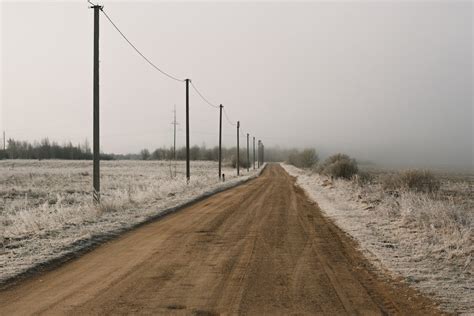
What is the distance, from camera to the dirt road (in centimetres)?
645

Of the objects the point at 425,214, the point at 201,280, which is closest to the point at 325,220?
the point at 425,214

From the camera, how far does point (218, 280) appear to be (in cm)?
782

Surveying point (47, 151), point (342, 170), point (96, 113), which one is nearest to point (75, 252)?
point (96, 113)

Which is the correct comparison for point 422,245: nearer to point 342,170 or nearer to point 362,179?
point 362,179

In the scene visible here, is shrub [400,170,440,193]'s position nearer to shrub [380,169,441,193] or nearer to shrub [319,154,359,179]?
shrub [380,169,441,193]

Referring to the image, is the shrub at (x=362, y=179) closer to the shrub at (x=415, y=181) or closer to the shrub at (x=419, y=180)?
the shrub at (x=415, y=181)

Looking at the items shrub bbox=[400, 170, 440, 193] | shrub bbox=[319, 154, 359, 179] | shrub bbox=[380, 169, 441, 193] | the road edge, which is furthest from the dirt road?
shrub bbox=[319, 154, 359, 179]

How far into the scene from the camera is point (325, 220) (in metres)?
16.3

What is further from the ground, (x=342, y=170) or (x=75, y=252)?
(x=342, y=170)

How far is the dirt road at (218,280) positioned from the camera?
254 inches

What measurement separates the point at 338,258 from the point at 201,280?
3.33 meters

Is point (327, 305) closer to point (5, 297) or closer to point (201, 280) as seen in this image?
point (201, 280)

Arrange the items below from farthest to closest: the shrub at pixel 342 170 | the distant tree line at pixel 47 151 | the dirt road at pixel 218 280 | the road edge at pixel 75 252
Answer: the distant tree line at pixel 47 151
the shrub at pixel 342 170
the road edge at pixel 75 252
the dirt road at pixel 218 280

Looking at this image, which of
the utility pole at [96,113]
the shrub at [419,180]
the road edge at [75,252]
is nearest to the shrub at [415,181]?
the shrub at [419,180]
